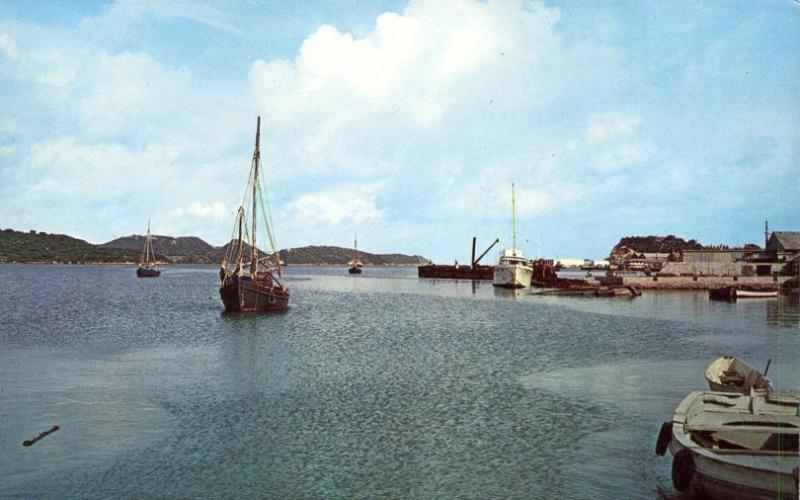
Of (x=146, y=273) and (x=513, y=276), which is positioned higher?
(x=513, y=276)

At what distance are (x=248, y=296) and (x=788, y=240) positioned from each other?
3075 inches

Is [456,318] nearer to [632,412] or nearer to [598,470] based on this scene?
[632,412]

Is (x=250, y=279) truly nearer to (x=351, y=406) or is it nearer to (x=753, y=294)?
(x=351, y=406)

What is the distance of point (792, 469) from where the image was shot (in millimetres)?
10617

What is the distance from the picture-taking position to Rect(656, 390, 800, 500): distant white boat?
35.1 ft

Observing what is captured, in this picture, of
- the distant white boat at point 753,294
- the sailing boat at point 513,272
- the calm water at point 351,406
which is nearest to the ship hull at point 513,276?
the sailing boat at point 513,272

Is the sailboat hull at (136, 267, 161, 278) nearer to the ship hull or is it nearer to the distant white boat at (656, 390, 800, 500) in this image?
the ship hull

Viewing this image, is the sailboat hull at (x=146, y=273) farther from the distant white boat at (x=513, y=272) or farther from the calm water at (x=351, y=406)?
the calm water at (x=351, y=406)

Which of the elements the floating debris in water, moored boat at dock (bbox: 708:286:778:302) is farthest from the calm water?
moored boat at dock (bbox: 708:286:778:302)

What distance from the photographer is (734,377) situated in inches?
777

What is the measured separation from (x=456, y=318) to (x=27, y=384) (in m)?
34.4

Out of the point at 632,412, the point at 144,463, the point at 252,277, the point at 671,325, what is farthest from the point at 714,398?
the point at 252,277

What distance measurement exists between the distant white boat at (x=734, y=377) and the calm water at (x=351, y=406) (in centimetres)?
181

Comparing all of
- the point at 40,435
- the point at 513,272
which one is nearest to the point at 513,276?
the point at 513,272
